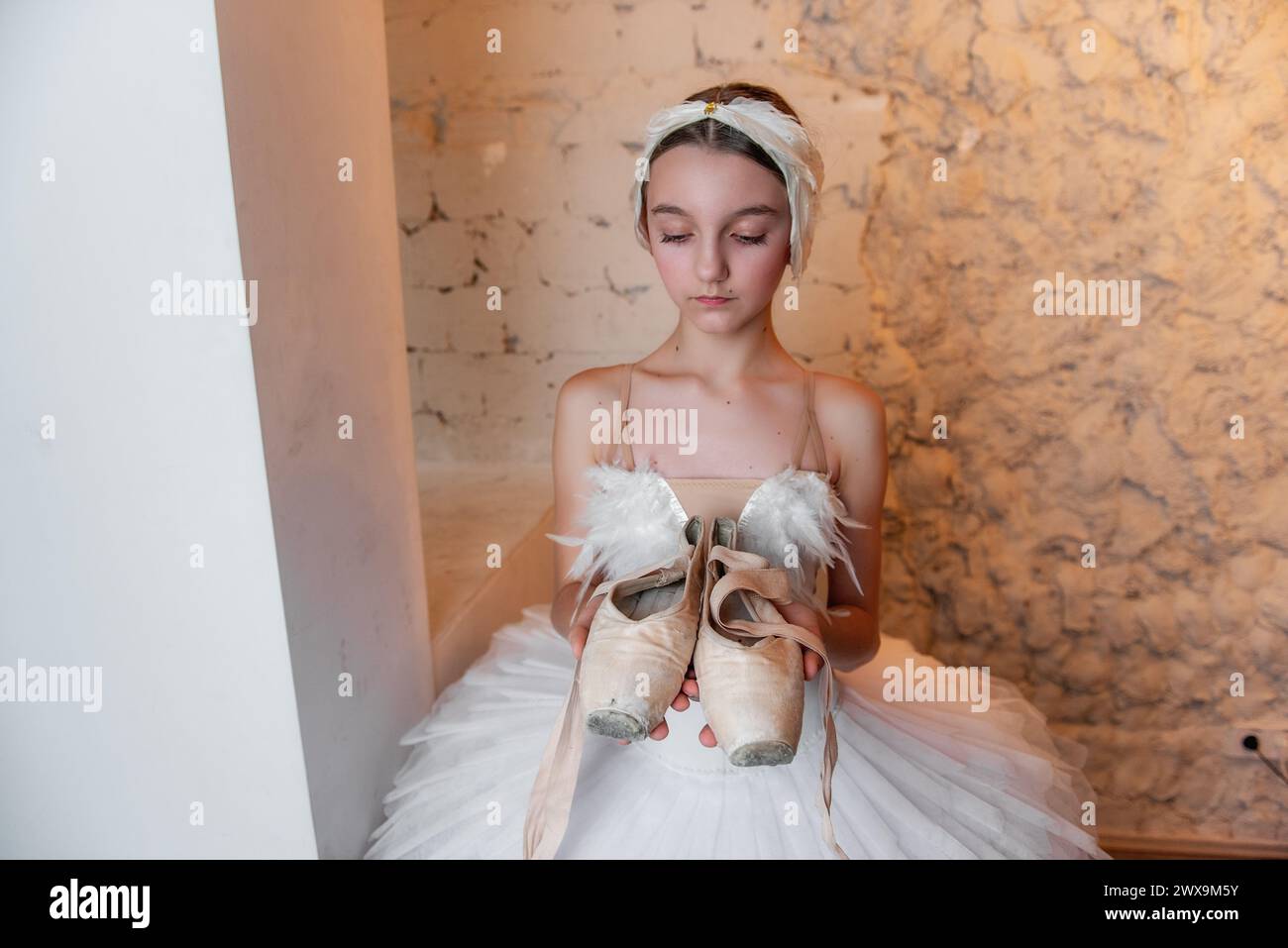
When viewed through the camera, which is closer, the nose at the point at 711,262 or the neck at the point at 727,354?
the nose at the point at 711,262

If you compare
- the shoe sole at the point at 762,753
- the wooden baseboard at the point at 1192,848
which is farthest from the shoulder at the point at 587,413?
the wooden baseboard at the point at 1192,848

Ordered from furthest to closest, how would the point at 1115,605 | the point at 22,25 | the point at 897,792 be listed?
the point at 1115,605
the point at 897,792
the point at 22,25

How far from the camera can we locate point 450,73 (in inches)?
98.3

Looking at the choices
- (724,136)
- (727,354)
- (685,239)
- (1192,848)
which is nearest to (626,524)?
(727,354)

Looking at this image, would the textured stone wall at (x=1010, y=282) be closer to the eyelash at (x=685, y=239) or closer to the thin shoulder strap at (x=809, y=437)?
the thin shoulder strap at (x=809, y=437)

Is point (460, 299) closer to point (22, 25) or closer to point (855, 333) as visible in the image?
point (855, 333)

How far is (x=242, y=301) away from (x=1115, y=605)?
2.22 m

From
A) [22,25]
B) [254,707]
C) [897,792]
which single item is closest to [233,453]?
[254,707]

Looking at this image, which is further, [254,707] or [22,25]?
[254,707]

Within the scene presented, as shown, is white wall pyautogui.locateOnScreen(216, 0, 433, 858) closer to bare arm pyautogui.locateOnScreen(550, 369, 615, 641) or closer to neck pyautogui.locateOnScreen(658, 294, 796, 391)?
bare arm pyautogui.locateOnScreen(550, 369, 615, 641)

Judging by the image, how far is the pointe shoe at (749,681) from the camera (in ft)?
3.19

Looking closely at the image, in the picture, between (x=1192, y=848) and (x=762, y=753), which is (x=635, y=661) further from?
(x=1192, y=848)

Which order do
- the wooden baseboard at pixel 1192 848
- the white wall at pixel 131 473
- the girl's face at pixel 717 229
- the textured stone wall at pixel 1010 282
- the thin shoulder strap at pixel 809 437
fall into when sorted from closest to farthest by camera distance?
1. the white wall at pixel 131 473
2. the girl's face at pixel 717 229
3. the thin shoulder strap at pixel 809 437
4. the textured stone wall at pixel 1010 282
5. the wooden baseboard at pixel 1192 848

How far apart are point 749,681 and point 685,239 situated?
599 mm
